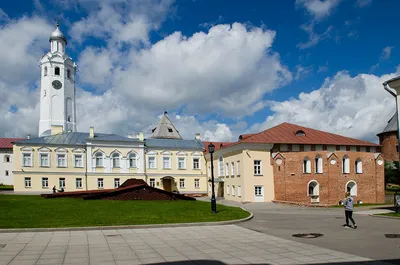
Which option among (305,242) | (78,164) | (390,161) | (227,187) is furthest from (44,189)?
(390,161)

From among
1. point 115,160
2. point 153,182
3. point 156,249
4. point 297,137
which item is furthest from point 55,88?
point 156,249

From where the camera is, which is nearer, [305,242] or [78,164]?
[305,242]

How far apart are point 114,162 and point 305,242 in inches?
1695

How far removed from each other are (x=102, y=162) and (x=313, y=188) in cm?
2777

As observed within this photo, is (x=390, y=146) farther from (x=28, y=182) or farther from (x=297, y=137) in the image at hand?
(x=28, y=182)

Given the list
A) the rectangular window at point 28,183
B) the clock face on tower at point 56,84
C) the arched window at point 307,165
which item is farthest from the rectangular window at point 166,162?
the clock face on tower at point 56,84

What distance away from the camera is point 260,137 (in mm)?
40406

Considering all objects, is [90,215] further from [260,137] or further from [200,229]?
[260,137]

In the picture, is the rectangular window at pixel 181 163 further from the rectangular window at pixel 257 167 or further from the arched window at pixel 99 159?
the rectangular window at pixel 257 167

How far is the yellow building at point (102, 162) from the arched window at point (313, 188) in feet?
62.7

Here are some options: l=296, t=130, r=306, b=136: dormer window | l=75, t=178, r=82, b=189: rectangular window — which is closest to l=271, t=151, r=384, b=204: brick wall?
l=296, t=130, r=306, b=136: dormer window

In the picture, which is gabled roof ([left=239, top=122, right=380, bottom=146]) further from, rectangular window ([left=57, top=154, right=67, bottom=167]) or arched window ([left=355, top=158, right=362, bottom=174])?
rectangular window ([left=57, top=154, right=67, bottom=167])

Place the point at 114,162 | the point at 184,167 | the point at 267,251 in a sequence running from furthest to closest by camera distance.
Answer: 1. the point at 184,167
2. the point at 114,162
3. the point at 267,251

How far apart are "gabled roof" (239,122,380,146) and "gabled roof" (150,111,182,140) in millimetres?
32901
